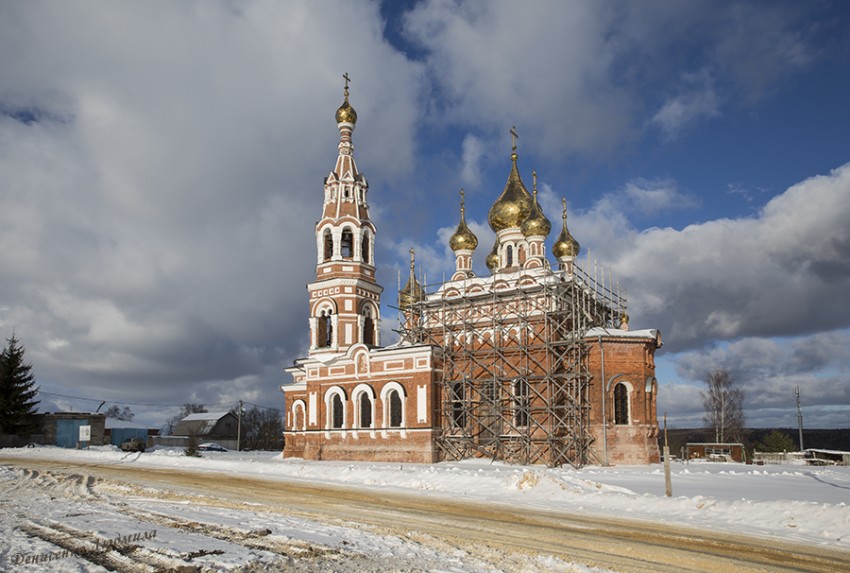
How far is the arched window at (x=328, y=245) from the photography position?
119ft

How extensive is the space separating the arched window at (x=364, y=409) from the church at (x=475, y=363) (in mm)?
51

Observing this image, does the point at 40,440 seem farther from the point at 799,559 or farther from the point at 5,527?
the point at 799,559

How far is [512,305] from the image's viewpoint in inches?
1221

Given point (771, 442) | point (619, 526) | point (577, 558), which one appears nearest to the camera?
point (577, 558)

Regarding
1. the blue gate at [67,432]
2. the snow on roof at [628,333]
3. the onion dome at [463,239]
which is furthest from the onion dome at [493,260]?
the blue gate at [67,432]

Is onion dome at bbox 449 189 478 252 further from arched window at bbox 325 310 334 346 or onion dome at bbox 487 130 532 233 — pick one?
arched window at bbox 325 310 334 346

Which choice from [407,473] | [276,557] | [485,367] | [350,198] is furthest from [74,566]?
[350,198]

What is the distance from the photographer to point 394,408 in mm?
31297

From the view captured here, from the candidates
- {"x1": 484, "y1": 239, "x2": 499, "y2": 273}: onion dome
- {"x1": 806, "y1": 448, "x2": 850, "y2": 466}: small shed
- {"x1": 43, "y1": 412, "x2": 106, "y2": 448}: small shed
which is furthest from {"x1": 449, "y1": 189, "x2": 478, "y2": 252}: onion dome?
{"x1": 43, "y1": 412, "x2": 106, "y2": 448}: small shed

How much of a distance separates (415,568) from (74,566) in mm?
3750

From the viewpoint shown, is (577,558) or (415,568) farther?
(577,558)

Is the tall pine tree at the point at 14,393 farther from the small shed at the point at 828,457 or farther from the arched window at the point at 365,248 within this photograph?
the small shed at the point at 828,457

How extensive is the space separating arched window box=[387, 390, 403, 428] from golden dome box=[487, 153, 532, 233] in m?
10.7

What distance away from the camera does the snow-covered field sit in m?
8.80
